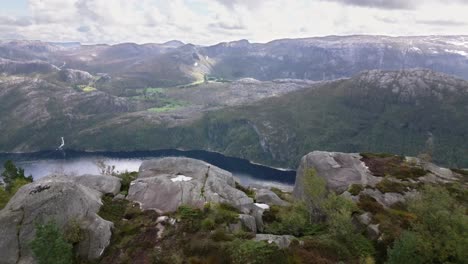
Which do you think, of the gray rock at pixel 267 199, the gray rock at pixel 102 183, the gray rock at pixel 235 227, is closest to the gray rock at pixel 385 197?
the gray rock at pixel 267 199

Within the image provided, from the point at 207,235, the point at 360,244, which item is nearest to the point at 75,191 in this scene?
the point at 207,235

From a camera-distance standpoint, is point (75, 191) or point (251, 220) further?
point (251, 220)

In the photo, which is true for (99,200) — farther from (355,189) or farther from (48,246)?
(355,189)

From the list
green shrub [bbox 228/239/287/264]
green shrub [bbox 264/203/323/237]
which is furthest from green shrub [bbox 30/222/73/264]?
green shrub [bbox 264/203/323/237]

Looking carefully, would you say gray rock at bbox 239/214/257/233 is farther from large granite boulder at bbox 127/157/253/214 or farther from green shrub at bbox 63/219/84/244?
green shrub at bbox 63/219/84/244

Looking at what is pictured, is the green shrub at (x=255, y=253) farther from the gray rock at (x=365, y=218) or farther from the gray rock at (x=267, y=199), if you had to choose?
the gray rock at (x=267, y=199)

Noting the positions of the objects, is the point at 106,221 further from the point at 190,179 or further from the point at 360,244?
the point at 360,244
